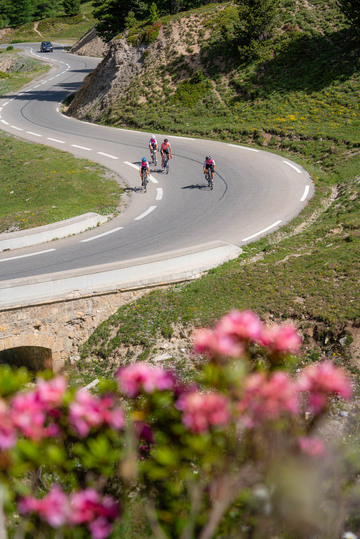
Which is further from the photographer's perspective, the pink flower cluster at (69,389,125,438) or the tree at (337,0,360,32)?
the tree at (337,0,360,32)

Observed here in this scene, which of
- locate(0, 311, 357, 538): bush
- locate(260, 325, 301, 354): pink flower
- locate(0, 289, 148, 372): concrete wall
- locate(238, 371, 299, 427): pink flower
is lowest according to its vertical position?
locate(0, 289, 148, 372): concrete wall

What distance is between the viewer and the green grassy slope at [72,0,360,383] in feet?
52.6

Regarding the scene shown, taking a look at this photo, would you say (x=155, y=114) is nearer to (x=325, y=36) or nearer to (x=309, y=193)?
(x=325, y=36)

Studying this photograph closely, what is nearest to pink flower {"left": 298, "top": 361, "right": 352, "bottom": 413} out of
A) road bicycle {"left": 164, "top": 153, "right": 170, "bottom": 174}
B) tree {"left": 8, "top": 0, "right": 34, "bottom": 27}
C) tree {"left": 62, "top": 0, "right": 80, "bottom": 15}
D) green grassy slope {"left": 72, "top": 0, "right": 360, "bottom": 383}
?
green grassy slope {"left": 72, "top": 0, "right": 360, "bottom": 383}

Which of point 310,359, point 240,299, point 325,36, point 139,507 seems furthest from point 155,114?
point 139,507

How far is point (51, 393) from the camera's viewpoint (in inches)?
191

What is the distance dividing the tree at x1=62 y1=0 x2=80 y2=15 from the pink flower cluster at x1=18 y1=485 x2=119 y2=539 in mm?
121414

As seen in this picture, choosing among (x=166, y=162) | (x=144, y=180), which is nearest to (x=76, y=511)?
(x=144, y=180)

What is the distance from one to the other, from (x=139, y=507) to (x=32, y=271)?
13.3 m

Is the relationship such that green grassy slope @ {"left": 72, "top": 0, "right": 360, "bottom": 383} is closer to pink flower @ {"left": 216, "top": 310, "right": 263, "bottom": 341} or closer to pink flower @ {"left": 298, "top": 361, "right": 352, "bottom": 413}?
pink flower @ {"left": 298, "top": 361, "right": 352, "bottom": 413}

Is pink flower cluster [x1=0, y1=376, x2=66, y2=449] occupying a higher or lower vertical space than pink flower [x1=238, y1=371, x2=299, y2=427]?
lower

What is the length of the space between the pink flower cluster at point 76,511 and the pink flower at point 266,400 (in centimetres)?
162

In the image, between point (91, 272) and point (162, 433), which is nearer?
point (162, 433)

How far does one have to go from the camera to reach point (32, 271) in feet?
61.2
